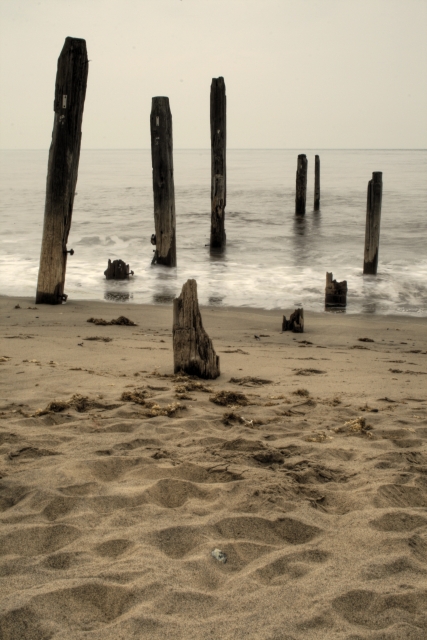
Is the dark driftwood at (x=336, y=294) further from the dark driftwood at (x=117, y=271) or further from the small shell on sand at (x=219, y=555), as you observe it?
the small shell on sand at (x=219, y=555)

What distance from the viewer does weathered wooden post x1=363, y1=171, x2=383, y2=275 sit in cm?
1080

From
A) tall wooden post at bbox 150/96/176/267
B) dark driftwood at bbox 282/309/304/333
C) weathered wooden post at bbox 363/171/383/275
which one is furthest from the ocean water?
dark driftwood at bbox 282/309/304/333

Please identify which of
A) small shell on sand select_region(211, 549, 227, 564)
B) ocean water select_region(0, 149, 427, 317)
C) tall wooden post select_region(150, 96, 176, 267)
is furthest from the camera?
tall wooden post select_region(150, 96, 176, 267)

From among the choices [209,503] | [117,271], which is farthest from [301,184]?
[209,503]

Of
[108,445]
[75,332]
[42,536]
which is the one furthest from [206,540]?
[75,332]

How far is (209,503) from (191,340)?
215 centimetres

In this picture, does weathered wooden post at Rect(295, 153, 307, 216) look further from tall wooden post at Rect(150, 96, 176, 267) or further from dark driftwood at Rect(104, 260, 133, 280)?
dark driftwood at Rect(104, 260, 133, 280)

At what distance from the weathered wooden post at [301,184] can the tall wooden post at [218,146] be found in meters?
6.69

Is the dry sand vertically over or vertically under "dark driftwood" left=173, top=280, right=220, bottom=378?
under

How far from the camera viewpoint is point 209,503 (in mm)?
2641

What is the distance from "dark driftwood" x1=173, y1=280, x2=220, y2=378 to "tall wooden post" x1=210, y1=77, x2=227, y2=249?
9.38 m

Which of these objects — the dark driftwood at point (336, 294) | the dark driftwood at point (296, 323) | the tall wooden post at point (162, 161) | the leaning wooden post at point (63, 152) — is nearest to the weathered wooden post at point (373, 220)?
the dark driftwood at point (336, 294)

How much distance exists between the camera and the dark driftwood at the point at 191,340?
4.64 metres

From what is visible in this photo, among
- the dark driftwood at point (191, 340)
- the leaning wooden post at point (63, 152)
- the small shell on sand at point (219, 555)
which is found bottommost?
the small shell on sand at point (219, 555)
